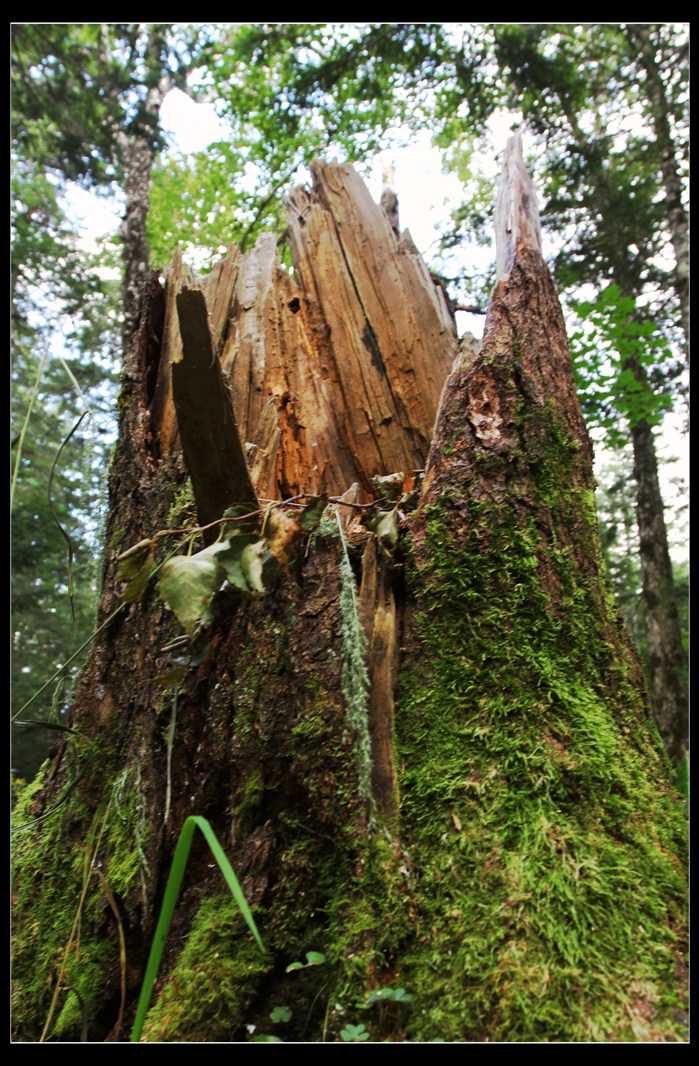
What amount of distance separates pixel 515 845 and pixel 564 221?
27.1 feet

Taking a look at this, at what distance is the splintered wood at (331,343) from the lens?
2488mm

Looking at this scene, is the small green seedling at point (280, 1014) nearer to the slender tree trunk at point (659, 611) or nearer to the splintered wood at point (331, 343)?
the splintered wood at point (331, 343)

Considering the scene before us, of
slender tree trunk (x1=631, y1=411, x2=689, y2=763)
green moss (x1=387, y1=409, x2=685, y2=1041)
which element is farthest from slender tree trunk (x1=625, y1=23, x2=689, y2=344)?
green moss (x1=387, y1=409, x2=685, y2=1041)

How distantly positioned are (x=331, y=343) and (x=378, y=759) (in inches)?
84.6

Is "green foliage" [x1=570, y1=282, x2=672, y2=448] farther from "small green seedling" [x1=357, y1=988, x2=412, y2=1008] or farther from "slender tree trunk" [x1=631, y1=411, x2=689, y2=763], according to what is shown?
"small green seedling" [x1=357, y1=988, x2=412, y2=1008]

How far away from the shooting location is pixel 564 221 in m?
7.52

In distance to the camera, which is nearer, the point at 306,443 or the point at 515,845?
the point at 515,845

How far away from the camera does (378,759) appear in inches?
57.1

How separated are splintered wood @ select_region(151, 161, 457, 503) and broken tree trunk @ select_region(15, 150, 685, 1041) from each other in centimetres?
40

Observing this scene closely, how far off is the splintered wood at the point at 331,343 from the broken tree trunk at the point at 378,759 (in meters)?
0.40

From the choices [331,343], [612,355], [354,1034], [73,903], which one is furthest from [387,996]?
[612,355]

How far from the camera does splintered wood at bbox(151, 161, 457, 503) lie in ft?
8.16
